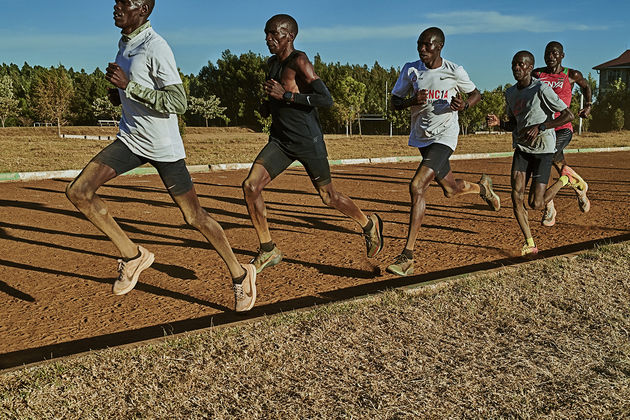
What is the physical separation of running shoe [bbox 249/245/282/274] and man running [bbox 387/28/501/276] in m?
0.98

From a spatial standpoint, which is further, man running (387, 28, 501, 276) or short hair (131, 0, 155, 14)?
man running (387, 28, 501, 276)

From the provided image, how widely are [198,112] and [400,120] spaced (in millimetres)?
22354

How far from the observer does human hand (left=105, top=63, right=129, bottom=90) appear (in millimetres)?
3939

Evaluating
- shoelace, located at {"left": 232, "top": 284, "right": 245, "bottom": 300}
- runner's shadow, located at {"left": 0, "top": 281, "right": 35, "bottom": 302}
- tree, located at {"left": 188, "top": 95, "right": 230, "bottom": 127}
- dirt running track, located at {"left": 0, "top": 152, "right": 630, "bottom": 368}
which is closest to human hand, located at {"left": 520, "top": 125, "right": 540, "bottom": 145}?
dirt running track, located at {"left": 0, "top": 152, "right": 630, "bottom": 368}

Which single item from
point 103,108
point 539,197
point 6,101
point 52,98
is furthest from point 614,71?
point 539,197

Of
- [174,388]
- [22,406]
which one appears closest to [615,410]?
[174,388]

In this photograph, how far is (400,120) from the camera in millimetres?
65375

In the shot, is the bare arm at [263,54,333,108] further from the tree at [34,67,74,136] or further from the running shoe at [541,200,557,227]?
the tree at [34,67,74,136]

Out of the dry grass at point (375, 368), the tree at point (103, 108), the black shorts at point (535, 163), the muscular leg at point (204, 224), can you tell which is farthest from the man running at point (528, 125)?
the tree at point (103, 108)

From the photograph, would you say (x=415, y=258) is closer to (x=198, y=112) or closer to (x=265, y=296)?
(x=265, y=296)

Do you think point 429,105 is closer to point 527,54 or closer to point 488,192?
point 527,54

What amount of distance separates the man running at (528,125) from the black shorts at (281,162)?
2091 mm

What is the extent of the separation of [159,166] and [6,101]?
2281 inches

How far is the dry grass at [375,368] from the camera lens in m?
2.80
